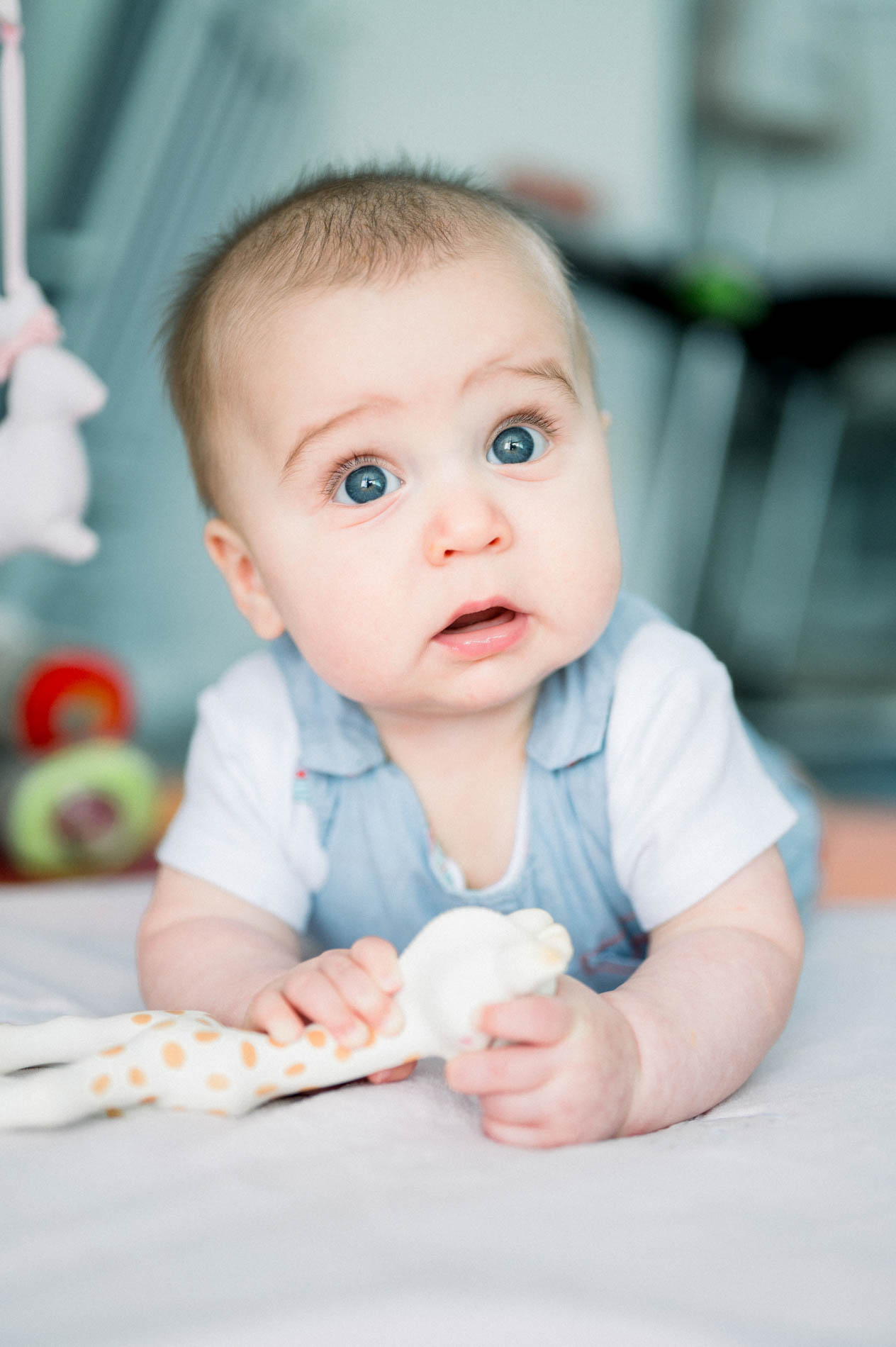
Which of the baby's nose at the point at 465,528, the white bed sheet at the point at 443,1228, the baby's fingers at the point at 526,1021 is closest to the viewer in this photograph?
the white bed sheet at the point at 443,1228

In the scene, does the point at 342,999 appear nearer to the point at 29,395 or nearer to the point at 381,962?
the point at 381,962

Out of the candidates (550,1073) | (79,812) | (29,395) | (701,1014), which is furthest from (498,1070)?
(79,812)

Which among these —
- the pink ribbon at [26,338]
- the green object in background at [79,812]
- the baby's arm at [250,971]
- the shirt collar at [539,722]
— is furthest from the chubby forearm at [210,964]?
the green object in background at [79,812]

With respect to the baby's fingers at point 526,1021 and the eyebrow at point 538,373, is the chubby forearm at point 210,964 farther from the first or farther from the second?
the eyebrow at point 538,373

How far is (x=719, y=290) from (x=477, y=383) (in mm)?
2109

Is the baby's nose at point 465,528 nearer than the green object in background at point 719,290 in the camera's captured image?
Yes

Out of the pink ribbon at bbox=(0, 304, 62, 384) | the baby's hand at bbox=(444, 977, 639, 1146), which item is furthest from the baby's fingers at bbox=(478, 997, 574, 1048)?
the pink ribbon at bbox=(0, 304, 62, 384)

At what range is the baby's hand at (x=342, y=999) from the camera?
0.54 meters

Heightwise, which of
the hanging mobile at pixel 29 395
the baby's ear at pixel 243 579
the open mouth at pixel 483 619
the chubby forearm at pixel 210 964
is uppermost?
the hanging mobile at pixel 29 395

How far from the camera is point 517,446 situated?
66 cm

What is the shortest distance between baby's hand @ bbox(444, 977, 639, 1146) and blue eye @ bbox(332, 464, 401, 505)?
28 cm

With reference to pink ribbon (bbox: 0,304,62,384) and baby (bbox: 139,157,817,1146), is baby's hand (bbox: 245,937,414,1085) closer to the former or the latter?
baby (bbox: 139,157,817,1146)

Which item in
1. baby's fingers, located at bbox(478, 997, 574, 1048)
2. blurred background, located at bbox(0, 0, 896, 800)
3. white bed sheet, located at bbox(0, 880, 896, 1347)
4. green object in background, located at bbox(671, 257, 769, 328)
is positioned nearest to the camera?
white bed sheet, located at bbox(0, 880, 896, 1347)

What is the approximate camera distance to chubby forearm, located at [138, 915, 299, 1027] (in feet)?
2.09
